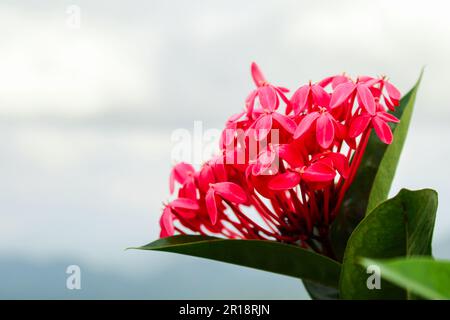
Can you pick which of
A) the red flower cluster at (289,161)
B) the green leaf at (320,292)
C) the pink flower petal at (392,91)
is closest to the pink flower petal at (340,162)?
the red flower cluster at (289,161)

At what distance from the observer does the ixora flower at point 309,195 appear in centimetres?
68

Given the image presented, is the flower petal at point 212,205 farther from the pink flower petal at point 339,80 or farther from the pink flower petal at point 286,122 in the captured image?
the pink flower petal at point 339,80

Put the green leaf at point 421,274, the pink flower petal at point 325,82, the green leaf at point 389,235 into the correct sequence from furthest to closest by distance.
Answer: the pink flower petal at point 325,82, the green leaf at point 389,235, the green leaf at point 421,274

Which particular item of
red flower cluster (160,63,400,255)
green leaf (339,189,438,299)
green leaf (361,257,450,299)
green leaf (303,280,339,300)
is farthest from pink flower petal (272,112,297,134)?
green leaf (361,257,450,299)

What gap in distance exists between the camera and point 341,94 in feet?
2.50

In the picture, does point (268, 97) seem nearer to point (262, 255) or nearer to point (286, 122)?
point (286, 122)

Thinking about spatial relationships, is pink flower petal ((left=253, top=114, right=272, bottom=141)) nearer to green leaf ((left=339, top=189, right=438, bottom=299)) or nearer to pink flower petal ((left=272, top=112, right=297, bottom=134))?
pink flower petal ((left=272, top=112, right=297, bottom=134))

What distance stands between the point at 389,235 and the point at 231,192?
0.20 metres

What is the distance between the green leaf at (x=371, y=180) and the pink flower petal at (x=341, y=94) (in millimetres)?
128

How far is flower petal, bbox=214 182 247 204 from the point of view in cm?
76
